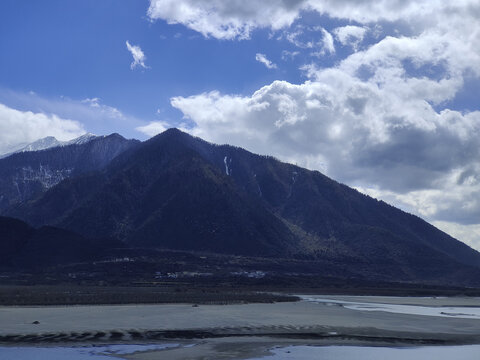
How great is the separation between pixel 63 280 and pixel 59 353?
469ft

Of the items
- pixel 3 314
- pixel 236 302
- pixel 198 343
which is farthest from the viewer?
pixel 236 302

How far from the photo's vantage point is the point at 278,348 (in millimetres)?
57906

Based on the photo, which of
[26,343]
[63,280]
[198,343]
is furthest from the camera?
[63,280]

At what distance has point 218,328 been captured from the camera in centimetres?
7025

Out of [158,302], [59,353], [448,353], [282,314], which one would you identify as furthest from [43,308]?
[448,353]

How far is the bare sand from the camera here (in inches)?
2282

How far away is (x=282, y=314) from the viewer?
92.8 metres

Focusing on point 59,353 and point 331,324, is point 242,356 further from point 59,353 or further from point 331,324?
point 331,324

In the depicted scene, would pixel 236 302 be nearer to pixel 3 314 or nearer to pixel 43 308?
pixel 43 308

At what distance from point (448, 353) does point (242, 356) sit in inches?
849

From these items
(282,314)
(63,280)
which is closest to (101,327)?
(282,314)

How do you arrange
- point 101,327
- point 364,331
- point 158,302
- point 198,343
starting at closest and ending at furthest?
point 198,343
point 101,327
point 364,331
point 158,302

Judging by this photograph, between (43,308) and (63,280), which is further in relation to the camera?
(63,280)

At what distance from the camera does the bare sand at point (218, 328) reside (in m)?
58.0
